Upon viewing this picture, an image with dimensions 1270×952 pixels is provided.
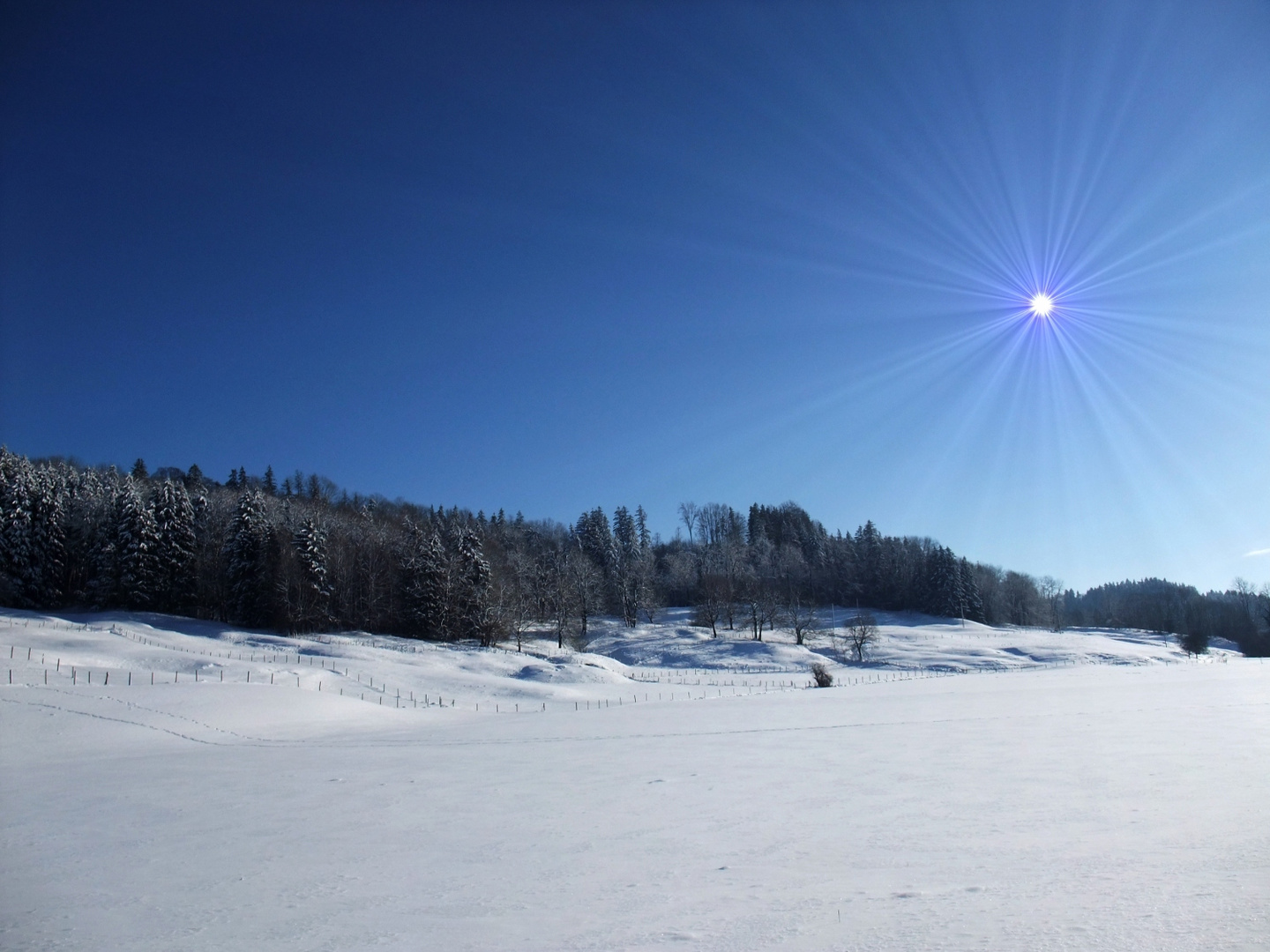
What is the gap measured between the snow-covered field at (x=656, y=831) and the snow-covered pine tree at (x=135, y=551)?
45.5 metres

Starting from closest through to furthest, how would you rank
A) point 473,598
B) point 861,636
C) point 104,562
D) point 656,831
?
point 656,831
point 104,562
point 473,598
point 861,636

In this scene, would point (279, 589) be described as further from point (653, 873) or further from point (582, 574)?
point (653, 873)

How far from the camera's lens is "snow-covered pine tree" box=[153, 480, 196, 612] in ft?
223

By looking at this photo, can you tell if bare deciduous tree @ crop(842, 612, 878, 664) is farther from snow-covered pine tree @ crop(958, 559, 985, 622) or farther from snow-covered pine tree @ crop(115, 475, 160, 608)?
snow-covered pine tree @ crop(115, 475, 160, 608)

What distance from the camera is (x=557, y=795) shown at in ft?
40.9

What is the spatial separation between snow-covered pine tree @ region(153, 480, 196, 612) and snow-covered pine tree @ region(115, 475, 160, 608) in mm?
725

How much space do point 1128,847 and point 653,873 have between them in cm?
508

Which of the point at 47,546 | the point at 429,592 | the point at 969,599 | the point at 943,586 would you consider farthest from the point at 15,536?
the point at 969,599

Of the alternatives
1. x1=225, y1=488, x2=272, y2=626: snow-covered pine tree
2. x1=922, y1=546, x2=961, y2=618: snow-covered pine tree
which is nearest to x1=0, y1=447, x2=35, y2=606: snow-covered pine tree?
x1=225, y1=488, x2=272, y2=626: snow-covered pine tree

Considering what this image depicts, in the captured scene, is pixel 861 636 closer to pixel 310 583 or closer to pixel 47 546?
pixel 310 583

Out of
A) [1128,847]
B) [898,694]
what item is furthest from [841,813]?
[898,694]

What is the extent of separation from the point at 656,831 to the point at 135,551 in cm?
7434

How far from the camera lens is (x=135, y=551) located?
65.6m

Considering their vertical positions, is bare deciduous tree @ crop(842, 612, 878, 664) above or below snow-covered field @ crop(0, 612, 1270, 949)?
below
